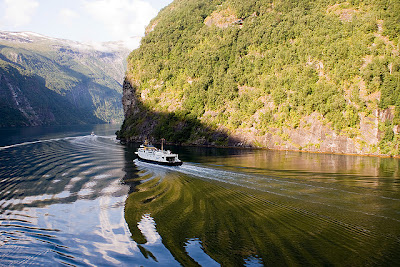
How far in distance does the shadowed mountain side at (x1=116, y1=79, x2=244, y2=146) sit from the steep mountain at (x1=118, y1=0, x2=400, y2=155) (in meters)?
0.44

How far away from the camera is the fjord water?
14.9 metres

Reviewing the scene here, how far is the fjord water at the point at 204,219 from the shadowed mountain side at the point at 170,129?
50.1 metres

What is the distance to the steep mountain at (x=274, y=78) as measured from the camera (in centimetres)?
6306

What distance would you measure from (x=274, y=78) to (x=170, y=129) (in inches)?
1608

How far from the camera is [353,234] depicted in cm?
1702

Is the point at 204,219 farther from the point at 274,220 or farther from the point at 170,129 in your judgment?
the point at 170,129

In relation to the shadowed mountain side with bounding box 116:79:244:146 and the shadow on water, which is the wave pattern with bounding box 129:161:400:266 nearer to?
the shadow on water

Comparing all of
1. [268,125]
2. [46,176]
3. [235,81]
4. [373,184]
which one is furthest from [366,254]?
[235,81]

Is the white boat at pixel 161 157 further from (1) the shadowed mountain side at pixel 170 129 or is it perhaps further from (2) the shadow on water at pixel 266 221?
(1) the shadowed mountain side at pixel 170 129

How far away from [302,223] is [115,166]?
35.7 m

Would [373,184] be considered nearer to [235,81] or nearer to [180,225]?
[180,225]

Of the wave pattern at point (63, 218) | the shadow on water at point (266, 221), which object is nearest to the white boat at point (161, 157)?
the wave pattern at point (63, 218)

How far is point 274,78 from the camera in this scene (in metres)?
81.2

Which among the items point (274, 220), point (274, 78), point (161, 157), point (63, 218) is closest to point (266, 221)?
point (274, 220)
